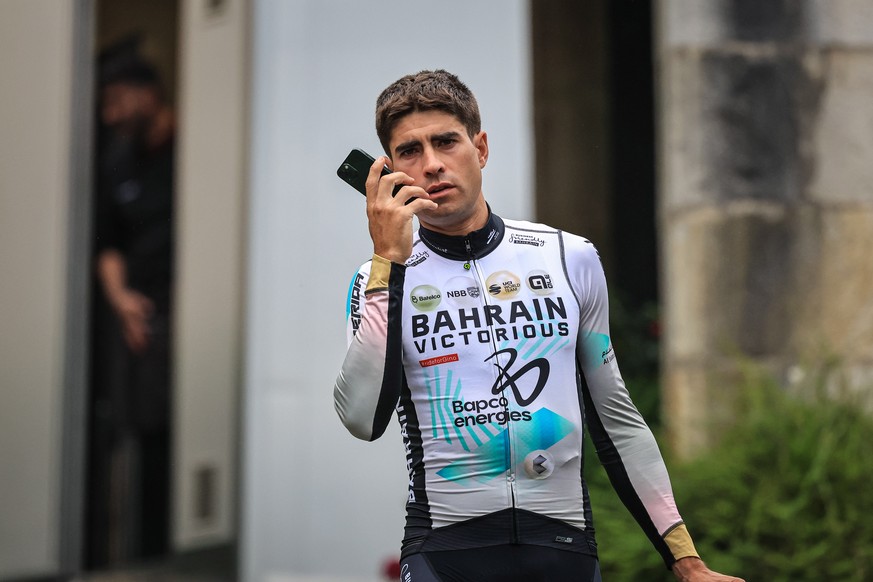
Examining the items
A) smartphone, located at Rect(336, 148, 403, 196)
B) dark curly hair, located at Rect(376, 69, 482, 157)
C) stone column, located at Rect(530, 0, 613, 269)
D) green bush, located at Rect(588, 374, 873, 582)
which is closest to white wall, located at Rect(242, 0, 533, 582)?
stone column, located at Rect(530, 0, 613, 269)

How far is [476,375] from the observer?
9.91ft

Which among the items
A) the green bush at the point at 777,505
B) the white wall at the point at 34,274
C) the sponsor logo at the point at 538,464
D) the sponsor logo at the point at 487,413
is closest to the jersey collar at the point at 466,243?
the sponsor logo at the point at 487,413

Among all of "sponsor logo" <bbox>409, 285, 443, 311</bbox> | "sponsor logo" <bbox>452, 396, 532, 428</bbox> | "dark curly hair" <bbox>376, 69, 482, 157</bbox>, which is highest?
"dark curly hair" <bbox>376, 69, 482, 157</bbox>

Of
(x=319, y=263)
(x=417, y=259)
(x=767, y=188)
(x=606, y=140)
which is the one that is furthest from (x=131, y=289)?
(x=417, y=259)

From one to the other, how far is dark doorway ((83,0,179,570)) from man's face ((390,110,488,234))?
4.53 m

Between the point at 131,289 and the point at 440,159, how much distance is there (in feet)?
15.8

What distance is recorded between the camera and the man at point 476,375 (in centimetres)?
294

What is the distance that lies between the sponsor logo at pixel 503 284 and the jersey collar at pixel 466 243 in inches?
2.9

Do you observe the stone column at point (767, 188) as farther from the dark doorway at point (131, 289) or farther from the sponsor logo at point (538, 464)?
the sponsor logo at point (538, 464)

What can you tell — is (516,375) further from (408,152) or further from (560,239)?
(408,152)

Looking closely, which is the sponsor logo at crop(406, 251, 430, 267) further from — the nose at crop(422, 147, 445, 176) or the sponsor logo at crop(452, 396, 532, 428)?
the sponsor logo at crop(452, 396, 532, 428)

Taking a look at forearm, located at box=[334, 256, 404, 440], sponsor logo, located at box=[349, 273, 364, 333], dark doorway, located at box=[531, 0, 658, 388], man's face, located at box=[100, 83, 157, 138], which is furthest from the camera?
dark doorway, located at box=[531, 0, 658, 388]

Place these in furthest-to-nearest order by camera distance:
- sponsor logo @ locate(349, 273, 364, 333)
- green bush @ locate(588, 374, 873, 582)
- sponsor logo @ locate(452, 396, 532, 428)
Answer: green bush @ locate(588, 374, 873, 582), sponsor logo @ locate(349, 273, 364, 333), sponsor logo @ locate(452, 396, 532, 428)

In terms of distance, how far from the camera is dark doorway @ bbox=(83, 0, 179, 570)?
7434 millimetres
